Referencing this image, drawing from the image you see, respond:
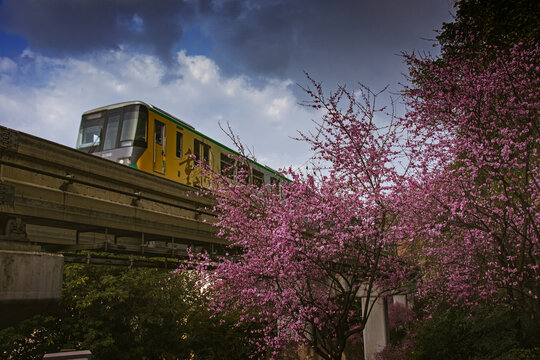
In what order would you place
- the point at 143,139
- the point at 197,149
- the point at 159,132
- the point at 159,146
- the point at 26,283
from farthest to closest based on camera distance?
1. the point at 197,149
2. the point at 159,132
3. the point at 159,146
4. the point at 143,139
5. the point at 26,283

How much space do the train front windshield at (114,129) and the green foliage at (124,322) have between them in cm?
475

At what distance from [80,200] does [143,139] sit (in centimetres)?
559

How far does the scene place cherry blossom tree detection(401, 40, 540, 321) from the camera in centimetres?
895

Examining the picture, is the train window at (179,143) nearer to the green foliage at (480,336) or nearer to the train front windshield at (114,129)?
the train front windshield at (114,129)

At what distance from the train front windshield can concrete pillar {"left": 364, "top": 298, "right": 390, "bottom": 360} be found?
1440 centimetres

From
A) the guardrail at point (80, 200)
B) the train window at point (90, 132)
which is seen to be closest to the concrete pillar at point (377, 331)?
the guardrail at point (80, 200)

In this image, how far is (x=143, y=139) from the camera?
44.1 ft

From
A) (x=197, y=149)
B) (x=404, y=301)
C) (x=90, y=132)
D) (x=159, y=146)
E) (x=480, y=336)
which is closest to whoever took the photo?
(x=480, y=336)

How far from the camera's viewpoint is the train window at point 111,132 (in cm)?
1381

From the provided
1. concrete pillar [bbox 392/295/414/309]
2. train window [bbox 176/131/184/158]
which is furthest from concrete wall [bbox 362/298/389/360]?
train window [bbox 176/131/184/158]

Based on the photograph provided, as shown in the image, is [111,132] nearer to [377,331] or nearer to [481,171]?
[481,171]

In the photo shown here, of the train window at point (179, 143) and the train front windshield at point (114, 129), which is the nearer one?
the train front windshield at point (114, 129)

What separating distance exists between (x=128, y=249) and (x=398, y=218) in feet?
18.5

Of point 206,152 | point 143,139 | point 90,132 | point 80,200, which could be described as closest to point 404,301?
point 206,152
